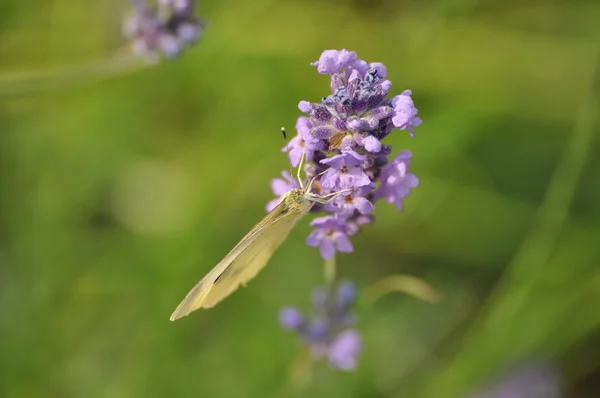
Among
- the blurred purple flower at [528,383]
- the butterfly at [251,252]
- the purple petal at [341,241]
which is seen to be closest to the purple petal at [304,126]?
the butterfly at [251,252]

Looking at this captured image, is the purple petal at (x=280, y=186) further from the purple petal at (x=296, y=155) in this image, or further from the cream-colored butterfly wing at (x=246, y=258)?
the purple petal at (x=296, y=155)

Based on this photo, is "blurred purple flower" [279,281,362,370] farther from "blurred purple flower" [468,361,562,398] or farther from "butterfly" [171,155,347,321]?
"blurred purple flower" [468,361,562,398]

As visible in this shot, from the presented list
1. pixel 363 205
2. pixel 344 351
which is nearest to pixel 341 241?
pixel 363 205

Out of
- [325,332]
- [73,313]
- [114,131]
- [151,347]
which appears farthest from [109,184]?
[325,332]

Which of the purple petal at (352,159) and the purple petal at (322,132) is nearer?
the purple petal at (352,159)

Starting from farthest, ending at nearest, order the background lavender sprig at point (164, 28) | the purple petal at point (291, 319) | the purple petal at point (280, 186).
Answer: the background lavender sprig at point (164, 28) < the purple petal at point (291, 319) < the purple petal at point (280, 186)

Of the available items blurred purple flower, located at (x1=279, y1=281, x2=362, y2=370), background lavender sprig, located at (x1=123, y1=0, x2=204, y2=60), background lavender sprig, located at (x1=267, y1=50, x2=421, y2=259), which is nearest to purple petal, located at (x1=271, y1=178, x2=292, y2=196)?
background lavender sprig, located at (x1=267, y1=50, x2=421, y2=259)
